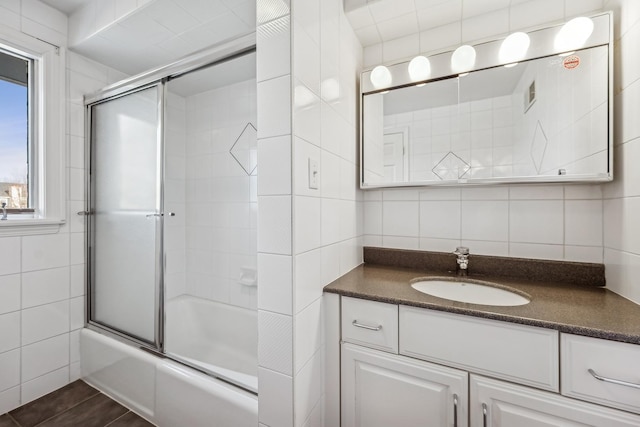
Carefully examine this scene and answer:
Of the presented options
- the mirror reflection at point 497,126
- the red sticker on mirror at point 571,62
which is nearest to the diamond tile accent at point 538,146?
the mirror reflection at point 497,126

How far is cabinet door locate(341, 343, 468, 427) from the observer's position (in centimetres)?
92

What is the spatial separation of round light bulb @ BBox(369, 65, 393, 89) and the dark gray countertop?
1.04 metres

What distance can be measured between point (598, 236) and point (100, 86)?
9.96ft

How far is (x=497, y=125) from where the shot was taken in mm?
1291

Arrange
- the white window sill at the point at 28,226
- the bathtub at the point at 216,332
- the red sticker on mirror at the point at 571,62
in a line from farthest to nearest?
the bathtub at the point at 216,332, the white window sill at the point at 28,226, the red sticker on mirror at the point at 571,62

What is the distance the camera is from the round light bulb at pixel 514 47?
1.22m

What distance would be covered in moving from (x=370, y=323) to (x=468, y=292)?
0.55 meters

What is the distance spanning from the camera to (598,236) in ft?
3.89

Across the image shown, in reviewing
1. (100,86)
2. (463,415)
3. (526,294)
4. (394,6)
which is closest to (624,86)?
(526,294)

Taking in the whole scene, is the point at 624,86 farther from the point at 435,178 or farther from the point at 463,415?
the point at 463,415

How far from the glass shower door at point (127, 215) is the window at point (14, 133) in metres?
0.31

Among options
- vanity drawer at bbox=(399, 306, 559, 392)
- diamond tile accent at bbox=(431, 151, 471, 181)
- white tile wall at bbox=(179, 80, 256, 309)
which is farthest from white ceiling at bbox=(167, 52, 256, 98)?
vanity drawer at bbox=(399, 306, 559, 392)

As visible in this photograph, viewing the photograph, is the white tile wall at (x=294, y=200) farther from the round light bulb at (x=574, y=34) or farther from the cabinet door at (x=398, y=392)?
the round light bulb at (x=574, y=34)

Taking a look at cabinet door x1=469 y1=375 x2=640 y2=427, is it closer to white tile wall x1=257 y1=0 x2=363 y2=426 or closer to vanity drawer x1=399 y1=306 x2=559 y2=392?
vanity drawer x1=399 y1=306 x2=559 y2=392
